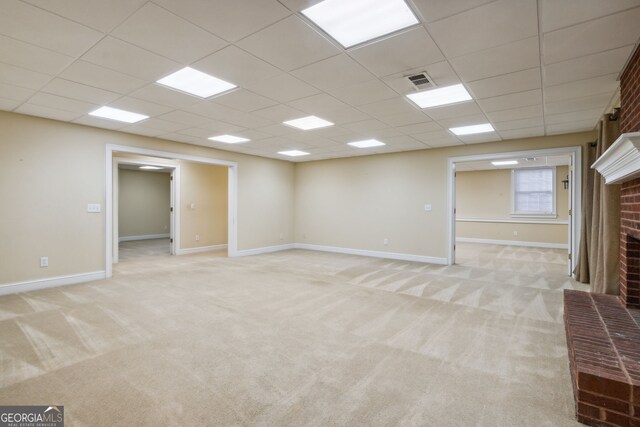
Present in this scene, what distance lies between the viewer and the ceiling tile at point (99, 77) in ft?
9.54

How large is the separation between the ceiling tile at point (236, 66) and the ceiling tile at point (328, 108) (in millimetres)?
775

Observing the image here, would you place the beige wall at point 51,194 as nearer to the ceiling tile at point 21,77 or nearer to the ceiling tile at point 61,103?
the ceiling tile at point 61,103

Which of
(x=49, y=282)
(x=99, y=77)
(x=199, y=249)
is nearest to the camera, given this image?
(x=99, y=77)

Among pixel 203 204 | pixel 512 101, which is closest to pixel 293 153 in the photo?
pixel 203 204

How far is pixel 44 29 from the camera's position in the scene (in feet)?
7.43

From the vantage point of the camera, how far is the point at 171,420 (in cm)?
179

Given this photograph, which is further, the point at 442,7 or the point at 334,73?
the point at 334,73

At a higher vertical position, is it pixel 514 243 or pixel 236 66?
pixel 236 66

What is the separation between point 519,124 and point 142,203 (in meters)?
11.6

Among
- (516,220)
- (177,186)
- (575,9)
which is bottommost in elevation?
(516,220)

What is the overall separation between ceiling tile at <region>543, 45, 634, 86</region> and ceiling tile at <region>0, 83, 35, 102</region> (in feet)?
17.9

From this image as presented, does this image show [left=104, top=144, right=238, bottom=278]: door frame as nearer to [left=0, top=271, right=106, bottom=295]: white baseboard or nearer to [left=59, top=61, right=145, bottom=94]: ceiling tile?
[left=0, top=271, right=106, bottom=295]: white baseboard

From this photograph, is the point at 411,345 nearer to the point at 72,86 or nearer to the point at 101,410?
the point at 101,410

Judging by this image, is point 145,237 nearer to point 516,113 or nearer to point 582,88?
point 516,113
